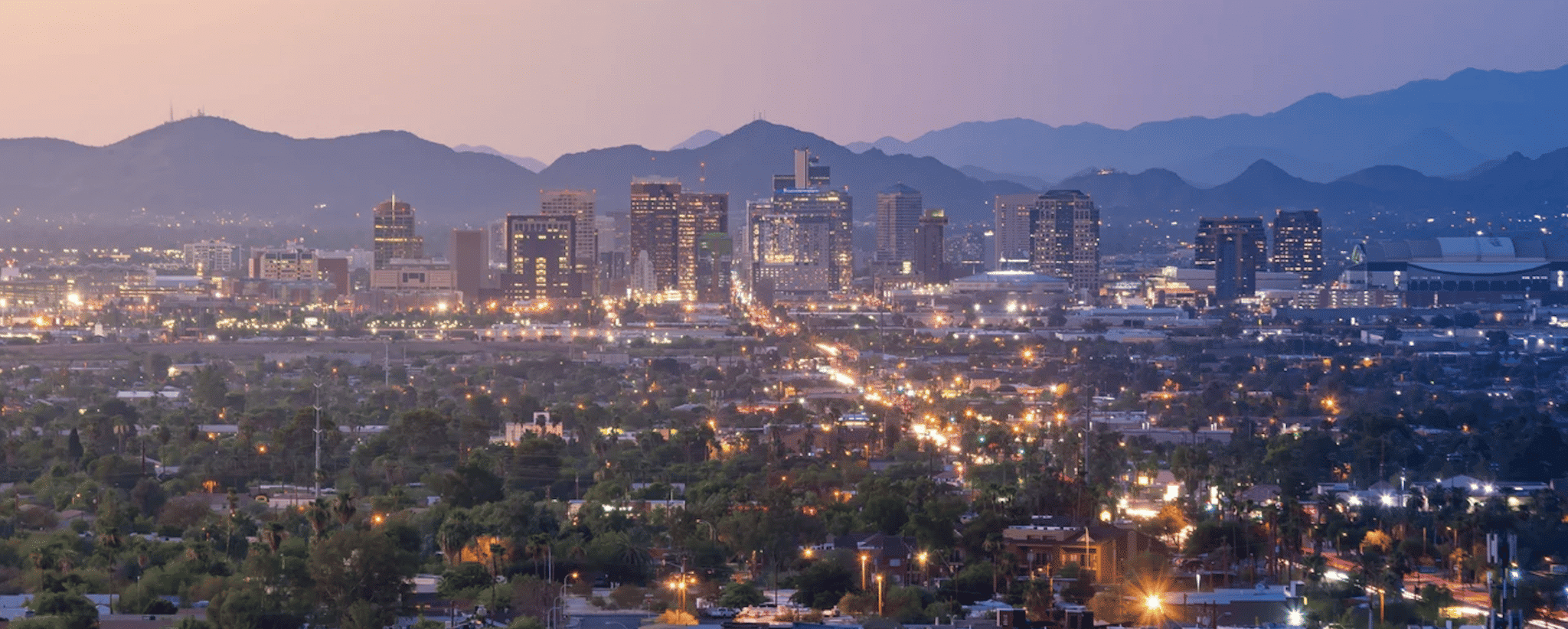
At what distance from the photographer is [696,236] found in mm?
162250

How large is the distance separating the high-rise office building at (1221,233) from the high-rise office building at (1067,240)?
8.44 m

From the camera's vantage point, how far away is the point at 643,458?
145 feet

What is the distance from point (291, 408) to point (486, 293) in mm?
87325

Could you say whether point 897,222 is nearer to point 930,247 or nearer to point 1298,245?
point 930,247

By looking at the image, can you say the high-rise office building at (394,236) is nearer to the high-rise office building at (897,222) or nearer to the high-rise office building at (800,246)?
the high-rise office building at (800,246)

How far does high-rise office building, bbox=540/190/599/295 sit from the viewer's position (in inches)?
6565

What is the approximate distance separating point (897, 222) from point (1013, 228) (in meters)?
10.1

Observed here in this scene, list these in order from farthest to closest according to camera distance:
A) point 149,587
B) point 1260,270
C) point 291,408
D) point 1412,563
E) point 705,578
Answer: point 1260,270
point 291,408
point 1412,563
point 705,578
point 149,587

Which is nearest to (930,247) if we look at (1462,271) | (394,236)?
(394,236)

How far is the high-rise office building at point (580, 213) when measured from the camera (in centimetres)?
16675

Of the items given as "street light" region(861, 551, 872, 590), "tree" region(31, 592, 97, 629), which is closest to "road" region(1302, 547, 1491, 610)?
"street light" region(861, 551, 872, 590)

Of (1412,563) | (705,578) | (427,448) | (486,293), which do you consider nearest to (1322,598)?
(1412,563)

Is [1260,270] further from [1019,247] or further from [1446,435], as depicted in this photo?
[1446,435]

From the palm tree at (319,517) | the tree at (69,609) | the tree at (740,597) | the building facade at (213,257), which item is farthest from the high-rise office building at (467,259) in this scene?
the tree at (69,609)
